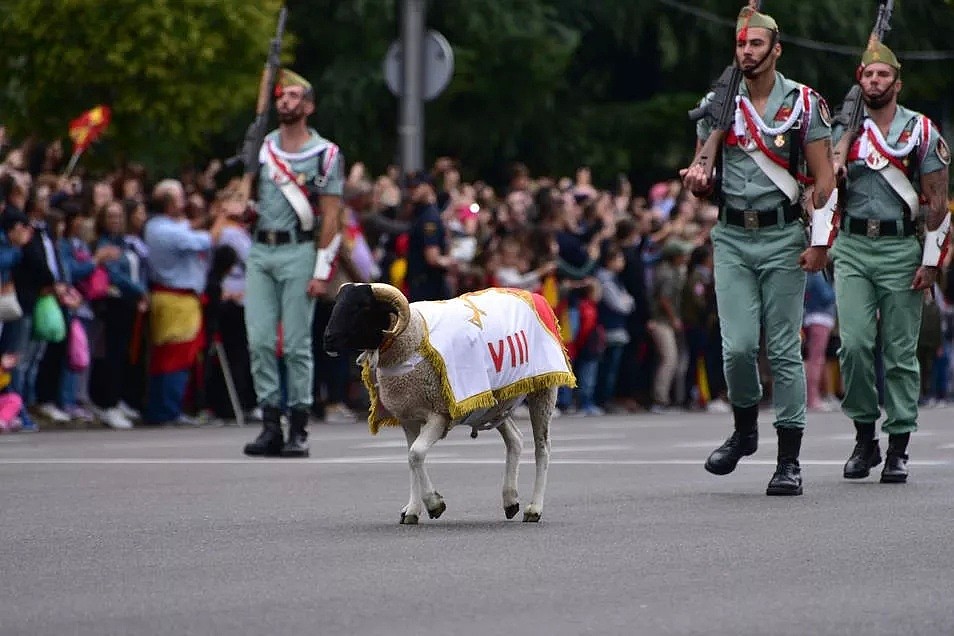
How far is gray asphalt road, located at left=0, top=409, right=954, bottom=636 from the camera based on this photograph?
24.4 ft

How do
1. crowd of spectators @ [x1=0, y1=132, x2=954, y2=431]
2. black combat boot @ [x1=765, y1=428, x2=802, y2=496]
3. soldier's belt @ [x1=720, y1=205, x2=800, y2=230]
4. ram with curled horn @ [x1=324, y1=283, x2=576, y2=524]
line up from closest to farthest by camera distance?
ram with curled horn @ [x1=324, y1=283, x2=576, y2=524]
black combat boot @ [x1=765, y1=428, x2=802, y2=496]
soldier's belt @ [x1=720, y1=205, x2=800, y2=230]
crowd of spectators @ [x1=0, y1=132, x2=954, y2=431]


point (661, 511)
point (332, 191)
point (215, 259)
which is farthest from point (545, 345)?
point (215, 259)

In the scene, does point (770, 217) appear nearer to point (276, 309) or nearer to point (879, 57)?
point (879, 57)

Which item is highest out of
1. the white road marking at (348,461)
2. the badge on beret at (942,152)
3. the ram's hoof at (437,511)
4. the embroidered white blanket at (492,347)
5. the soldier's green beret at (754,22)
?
the soldier's green beret at (754,22)

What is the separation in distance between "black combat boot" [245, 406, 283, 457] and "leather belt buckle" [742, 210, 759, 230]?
14.1 feet

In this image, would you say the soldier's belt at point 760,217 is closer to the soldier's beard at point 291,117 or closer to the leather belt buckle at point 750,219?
the leather belt buckle at point 750,219

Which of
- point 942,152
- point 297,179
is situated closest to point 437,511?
point 942,152

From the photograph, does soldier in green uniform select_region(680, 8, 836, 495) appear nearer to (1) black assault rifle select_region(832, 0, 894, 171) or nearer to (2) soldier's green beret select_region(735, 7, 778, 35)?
(2) soldier's green beret select_region(735, 7, 778, 35)

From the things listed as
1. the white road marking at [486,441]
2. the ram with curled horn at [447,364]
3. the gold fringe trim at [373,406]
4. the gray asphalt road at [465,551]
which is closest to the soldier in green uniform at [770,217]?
the gray asphalt road at [465,551]

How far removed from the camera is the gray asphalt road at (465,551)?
292 inches

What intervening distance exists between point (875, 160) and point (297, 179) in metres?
3.85

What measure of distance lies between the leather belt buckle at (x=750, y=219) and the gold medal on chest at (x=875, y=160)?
102 centimetres

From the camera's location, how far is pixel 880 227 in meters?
12.6

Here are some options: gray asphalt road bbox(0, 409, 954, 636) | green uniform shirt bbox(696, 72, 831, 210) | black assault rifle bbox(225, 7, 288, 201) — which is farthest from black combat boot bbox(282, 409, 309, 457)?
green uniform shirt bbox(696, 72, 831, 210)
